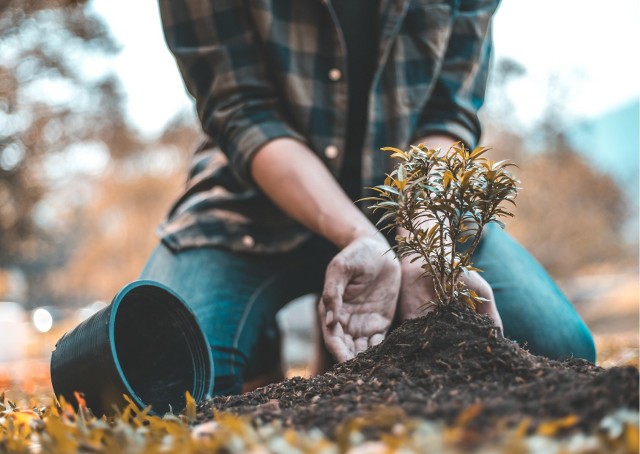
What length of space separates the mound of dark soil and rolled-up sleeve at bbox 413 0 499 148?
1255mm

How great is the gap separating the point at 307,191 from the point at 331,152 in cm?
40

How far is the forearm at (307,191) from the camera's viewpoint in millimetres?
2322

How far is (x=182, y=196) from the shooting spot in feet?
10.7

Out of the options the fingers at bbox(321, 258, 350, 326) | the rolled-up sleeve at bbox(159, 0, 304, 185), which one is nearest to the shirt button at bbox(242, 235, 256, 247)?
the rolled-up sleeve at bbox(159, 0, 304, 185)

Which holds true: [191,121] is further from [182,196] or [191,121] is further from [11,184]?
[182,196]

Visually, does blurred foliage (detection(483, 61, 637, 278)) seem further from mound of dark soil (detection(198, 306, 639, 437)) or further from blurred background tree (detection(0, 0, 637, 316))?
mound of dark soil (detection(198, 306, 639, 437))

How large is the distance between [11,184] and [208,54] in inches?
515

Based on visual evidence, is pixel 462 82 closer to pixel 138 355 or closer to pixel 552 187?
pixel 138 355

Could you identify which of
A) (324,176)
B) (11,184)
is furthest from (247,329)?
(11,184)

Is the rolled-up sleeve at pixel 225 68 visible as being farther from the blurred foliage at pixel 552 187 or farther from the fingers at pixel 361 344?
the blurred foliage at pixel 552 187

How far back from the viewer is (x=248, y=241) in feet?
9.55

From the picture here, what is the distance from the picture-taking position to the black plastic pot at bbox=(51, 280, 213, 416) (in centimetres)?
164

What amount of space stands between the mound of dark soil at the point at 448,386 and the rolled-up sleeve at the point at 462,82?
1.25 m

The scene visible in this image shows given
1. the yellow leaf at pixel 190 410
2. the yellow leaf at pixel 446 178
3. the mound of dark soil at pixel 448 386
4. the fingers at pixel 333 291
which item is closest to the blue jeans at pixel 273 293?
the fingers at pixel 333 291
